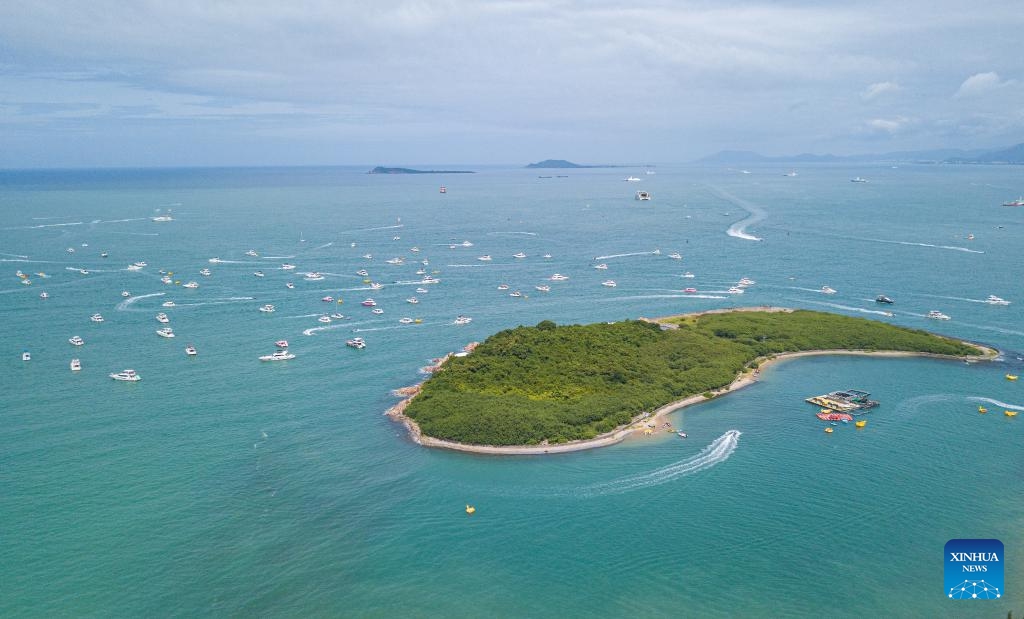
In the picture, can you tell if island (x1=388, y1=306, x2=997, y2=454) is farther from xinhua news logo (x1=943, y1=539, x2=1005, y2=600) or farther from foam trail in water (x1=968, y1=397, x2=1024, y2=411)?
xinhua news logo (x1=943, y1=539, x2=1005, y2=600)

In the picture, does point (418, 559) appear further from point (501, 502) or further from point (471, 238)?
point (471, 238)

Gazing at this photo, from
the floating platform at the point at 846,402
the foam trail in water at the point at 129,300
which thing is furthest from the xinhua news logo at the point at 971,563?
the foam trail in water at the point at 129,300

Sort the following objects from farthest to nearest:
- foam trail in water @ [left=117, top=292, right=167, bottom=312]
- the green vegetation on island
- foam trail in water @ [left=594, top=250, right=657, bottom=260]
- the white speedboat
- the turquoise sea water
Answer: foam trail in water @ [left=594, top=250, right=657, bottom=260], foam trail in water @ [left=117, top=292, right=167, bottom=312], the white speedboat, the green vegetation on island, the turquoise sea water

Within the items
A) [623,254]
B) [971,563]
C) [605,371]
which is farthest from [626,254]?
[971,563]

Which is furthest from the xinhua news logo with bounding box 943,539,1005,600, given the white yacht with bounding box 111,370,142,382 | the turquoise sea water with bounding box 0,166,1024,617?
the white yacht with bounding box 111,370,142,382

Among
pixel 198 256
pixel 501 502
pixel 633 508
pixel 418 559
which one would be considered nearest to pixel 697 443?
pixel 633 508

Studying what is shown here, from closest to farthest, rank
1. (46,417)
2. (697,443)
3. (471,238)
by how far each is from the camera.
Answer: (697,443) → (46,417) → (471,238)
